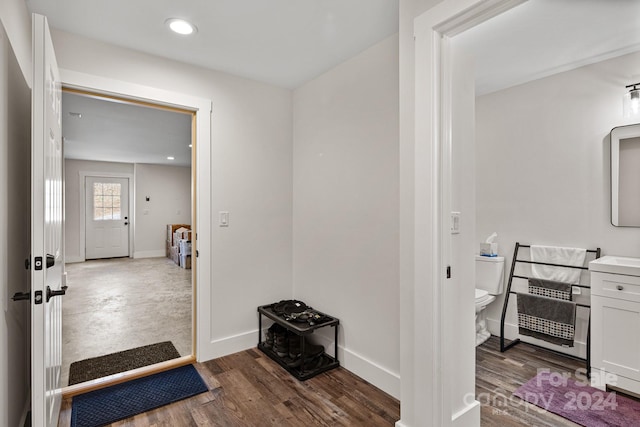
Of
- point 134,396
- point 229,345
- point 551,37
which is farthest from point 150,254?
point 551,37

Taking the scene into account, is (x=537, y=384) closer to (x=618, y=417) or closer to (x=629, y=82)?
(x=618, y=417)

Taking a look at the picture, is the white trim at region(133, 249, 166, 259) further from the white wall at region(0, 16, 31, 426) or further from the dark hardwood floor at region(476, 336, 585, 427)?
the dark hardwood floor at region(476, 336, 585, 427)

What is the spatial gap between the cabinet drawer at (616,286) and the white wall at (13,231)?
11.1 feet

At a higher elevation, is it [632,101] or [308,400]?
[632,101]

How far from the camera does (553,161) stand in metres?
2.89

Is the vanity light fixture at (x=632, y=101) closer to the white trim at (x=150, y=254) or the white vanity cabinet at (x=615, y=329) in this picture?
the white vanity cabinet at (x=615, y=329)

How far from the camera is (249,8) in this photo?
6.20ft

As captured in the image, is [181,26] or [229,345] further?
[229,345]

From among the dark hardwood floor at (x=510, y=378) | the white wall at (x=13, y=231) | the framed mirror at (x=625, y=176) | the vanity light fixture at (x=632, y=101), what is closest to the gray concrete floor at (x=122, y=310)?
the white wall at (x=13, y=231)

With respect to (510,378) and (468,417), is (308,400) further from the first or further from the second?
(510,378)

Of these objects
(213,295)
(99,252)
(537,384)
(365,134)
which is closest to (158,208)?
(99,252)

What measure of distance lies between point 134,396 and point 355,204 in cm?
201

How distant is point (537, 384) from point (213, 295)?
2530mm

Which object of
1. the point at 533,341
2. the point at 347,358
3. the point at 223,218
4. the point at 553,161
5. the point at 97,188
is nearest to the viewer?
the point at 347,358
